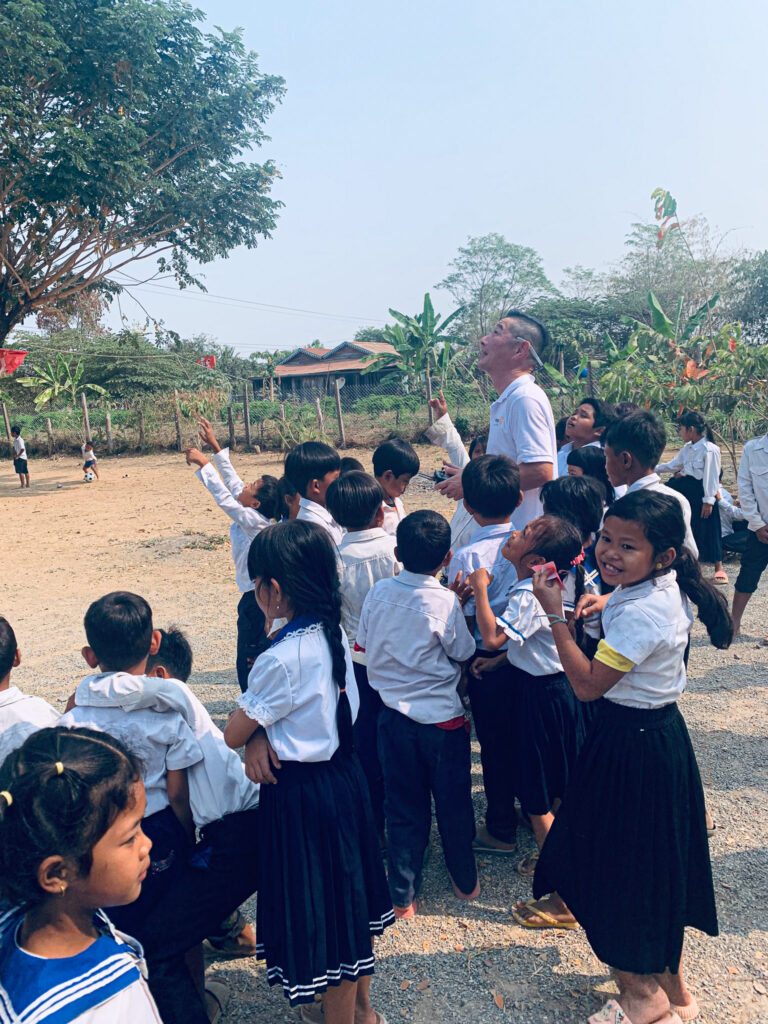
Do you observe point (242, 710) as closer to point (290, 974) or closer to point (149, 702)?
point (149, 702)

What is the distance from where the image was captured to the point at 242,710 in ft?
6.15

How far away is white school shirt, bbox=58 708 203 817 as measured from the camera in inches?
74.7

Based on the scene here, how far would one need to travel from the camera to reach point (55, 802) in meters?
1.30

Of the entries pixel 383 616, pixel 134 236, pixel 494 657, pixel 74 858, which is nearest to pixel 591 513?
pixel 494 657

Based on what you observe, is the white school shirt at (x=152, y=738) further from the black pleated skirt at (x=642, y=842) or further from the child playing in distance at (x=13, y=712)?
the black pleated skirt at (x=642, y=842)

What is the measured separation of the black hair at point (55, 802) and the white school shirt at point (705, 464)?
5618 mm

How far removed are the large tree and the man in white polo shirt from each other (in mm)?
12800

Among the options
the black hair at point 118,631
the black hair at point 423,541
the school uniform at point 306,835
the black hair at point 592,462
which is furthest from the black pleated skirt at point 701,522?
A: the black hair at point 118,631

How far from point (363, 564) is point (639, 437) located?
1297 millimetres

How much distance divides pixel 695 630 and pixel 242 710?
14.9 feet

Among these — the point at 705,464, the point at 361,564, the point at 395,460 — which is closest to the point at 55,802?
the point at 361,564

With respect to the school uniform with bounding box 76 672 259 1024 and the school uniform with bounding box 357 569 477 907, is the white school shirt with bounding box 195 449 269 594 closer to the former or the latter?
the school uniform with bounding box 357 569 477 907

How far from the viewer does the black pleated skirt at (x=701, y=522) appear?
20.0ft

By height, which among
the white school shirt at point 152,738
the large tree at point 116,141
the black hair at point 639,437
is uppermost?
the large tree at point 116,141
